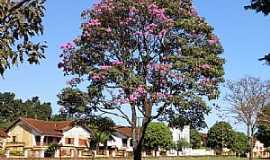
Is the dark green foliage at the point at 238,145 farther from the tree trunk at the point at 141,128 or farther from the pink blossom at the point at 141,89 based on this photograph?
the pink blossom at the point at 141,89

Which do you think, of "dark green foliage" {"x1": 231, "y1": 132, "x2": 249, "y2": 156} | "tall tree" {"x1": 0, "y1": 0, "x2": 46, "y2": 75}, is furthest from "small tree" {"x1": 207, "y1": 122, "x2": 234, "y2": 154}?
"tall tree" {"x1": 0, "y1": 0, "x2": 46, "y2": 75}

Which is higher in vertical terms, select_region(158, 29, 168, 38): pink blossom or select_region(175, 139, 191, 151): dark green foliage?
select_region(158, 29, 168, 38): pink blossom

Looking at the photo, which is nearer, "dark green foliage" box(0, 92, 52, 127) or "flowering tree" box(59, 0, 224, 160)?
"flowering tree" box(59, 0, 224, 160)

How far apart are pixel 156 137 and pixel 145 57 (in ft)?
206

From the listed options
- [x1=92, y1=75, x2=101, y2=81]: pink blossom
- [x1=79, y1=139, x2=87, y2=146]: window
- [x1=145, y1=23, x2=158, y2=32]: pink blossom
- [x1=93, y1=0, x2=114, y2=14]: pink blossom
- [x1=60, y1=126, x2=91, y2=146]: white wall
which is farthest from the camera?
[x1=79, y1=139, x2=87, y2=146]: window

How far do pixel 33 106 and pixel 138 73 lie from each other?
400 feet

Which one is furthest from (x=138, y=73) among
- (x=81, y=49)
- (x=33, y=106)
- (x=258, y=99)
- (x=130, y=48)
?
(x=33, y=106)

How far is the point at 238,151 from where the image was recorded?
4444 inches

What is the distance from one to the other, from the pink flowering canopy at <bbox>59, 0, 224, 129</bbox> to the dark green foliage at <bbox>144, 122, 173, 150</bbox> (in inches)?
2391

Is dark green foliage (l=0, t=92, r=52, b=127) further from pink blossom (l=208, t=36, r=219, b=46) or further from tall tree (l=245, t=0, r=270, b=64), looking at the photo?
tall tree (l=245, t=0, r=270, b=64)

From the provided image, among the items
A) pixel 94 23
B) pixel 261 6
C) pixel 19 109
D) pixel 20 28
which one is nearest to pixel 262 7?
pixel 261 6

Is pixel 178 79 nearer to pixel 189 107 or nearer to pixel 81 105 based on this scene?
pixel 189 107

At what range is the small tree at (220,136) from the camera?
357ft

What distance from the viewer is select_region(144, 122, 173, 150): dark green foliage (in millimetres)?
88250
